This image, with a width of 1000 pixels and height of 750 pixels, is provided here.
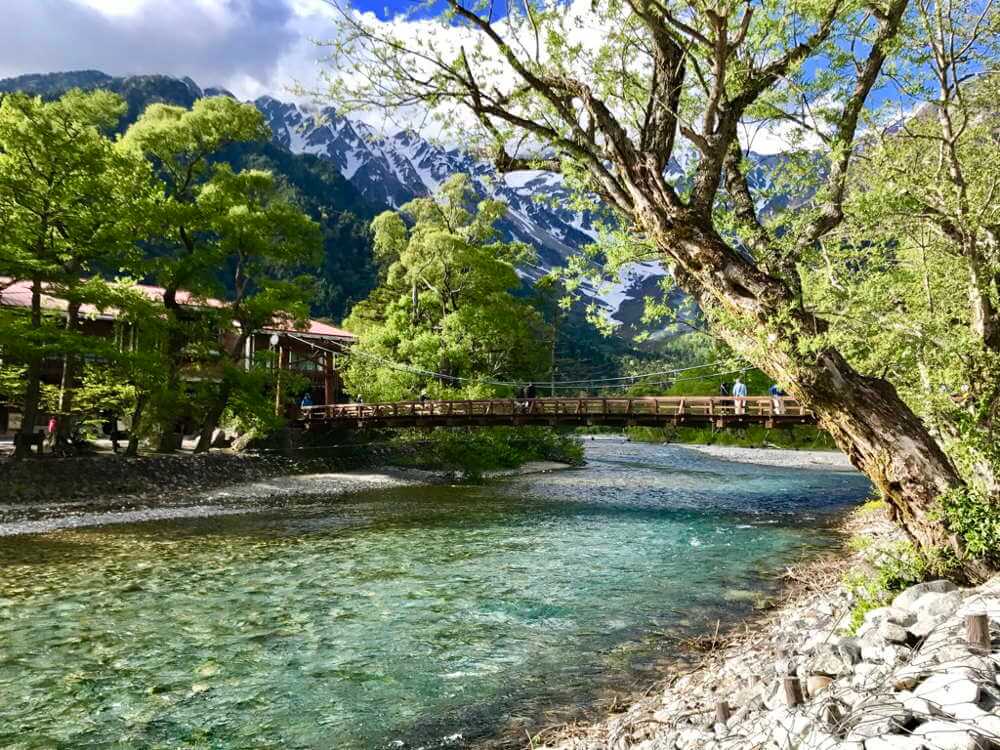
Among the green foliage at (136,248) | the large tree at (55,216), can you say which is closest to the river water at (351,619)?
the large tree at (55,216)

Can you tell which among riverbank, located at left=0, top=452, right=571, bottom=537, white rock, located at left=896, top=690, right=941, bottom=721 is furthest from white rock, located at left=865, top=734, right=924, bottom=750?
riverbank, located at left=0, top=452, right=571, bottom=537

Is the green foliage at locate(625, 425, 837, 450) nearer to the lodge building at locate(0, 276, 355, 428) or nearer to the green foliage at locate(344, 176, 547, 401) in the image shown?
the green foliage at locate(344, 176, 547, 401)

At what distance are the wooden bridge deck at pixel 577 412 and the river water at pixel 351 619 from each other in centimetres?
619

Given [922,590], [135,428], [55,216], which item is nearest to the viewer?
[922,590]

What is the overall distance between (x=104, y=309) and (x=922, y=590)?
2076 centimetres

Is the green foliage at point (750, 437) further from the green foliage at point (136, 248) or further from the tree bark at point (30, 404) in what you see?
the tree bark at point (30, 404)

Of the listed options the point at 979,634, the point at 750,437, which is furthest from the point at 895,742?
the point at 750,437

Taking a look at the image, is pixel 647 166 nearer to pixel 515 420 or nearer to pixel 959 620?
pixel 959 620

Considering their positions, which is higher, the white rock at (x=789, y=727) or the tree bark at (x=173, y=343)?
the tree bark at (x=173, y=343)

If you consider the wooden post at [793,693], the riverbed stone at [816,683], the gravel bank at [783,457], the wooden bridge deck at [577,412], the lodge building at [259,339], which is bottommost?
the gravel bank at [783,457]

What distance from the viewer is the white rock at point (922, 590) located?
5.88m

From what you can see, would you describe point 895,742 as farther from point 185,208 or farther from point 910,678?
point 185,208

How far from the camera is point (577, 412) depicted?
79.5 ft

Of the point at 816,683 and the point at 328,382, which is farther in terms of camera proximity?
the point at 328,382
